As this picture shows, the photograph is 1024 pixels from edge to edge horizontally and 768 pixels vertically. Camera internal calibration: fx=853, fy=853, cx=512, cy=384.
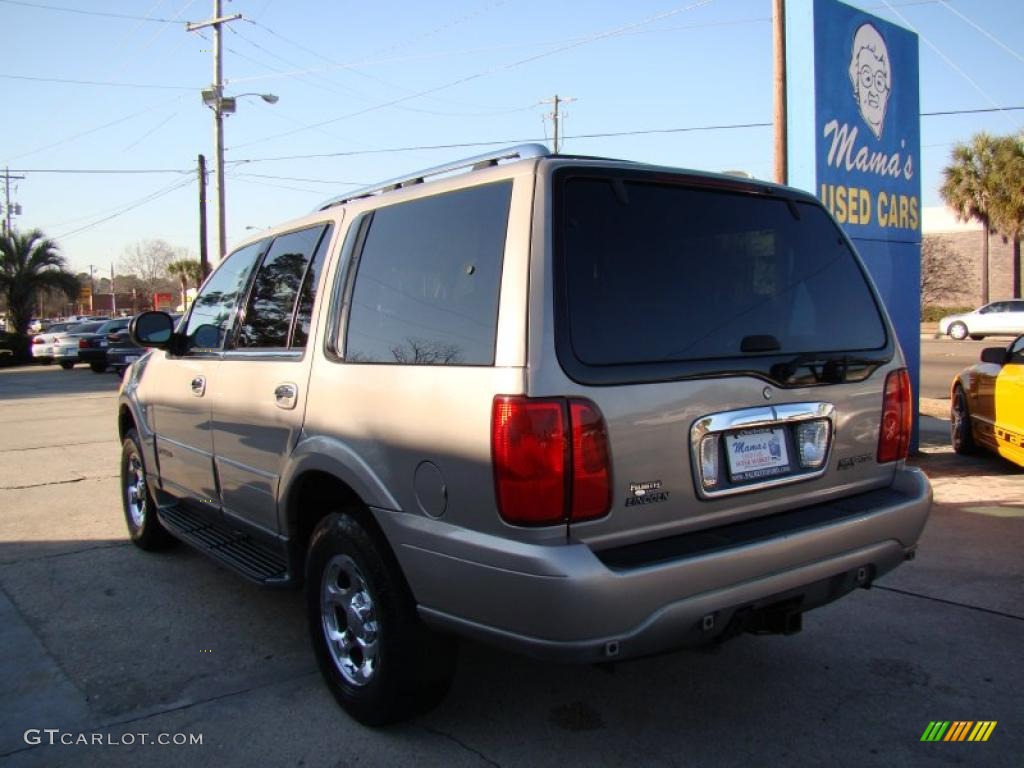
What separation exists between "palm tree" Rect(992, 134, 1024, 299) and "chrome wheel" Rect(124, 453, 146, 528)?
3823 cm

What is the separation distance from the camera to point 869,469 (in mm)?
3328

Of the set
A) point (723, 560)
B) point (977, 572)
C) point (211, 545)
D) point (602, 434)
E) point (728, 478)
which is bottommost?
point (977, 572)

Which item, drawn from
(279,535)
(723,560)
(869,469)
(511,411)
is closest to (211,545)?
(279,535)

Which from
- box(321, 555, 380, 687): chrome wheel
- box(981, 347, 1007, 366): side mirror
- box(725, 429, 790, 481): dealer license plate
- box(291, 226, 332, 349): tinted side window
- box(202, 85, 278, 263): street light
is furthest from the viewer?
box(202, 85, 278, 263): street light

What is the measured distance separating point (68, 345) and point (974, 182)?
37611 mm

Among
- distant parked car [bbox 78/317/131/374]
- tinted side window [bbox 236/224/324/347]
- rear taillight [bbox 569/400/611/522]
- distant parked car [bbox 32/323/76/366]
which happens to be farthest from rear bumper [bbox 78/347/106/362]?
rear taillight [bbox 569/400/611/522]

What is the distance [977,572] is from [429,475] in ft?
12.2

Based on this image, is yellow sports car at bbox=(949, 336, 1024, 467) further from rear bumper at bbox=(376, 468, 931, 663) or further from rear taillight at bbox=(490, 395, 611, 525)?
rear taillight at bbox=(490, 395, 611, 525)

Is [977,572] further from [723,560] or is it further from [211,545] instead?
[211,545]

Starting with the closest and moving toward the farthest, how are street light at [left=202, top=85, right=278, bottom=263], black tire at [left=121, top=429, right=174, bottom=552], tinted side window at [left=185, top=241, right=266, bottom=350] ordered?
tinted side window at [left=185, top=241, right=266, bottom=350] < black tire at [left=121, top=429, right=174, bottom=552] < street light at [left=202, top=85, right=278, bottom=263]

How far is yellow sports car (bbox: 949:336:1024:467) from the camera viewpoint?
7.18 metres

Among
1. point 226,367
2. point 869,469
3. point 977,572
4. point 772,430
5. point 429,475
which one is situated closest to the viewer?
point 429,475

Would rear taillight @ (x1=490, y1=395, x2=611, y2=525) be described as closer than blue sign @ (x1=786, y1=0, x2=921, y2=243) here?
Yes

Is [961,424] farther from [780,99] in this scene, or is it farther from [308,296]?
[308,296]
